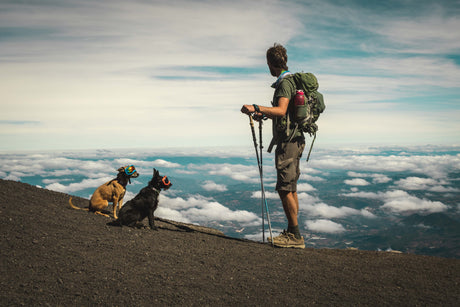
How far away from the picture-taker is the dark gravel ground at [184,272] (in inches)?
194

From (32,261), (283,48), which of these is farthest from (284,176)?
(32,261)

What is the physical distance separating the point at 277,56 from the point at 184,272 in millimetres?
5244

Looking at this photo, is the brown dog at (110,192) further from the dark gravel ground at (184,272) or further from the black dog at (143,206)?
the dark gravel ground at (184,272)

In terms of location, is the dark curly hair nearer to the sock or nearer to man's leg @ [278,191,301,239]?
man's leg @ [278,191,301,239]

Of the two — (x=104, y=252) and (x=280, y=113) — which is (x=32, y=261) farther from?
(x=280, y=113)

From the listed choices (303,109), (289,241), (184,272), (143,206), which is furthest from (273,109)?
(143,206)

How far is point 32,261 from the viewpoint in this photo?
566 centimetres

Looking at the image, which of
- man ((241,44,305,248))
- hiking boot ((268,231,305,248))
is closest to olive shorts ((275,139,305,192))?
man ((241,44,305,248))

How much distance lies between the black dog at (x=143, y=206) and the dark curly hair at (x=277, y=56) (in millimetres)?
4586

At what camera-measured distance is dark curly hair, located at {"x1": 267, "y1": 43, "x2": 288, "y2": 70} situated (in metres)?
7.43

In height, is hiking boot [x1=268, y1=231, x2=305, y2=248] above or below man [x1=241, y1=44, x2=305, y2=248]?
below

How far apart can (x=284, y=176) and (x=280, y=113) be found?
1.53m

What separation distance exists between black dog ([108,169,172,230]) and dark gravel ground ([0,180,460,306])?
0.62m

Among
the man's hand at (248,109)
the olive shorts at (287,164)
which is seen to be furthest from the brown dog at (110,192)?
the olive shorts at (287,164)
